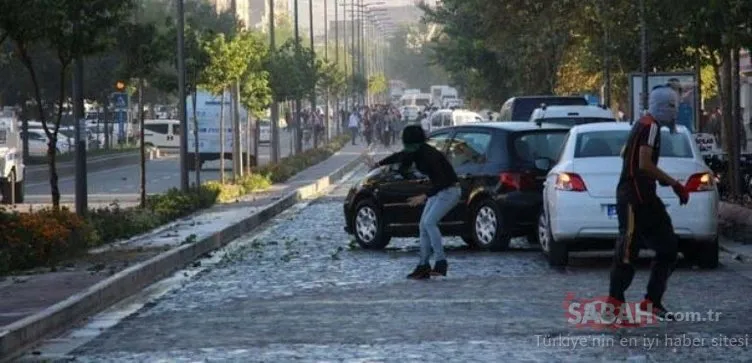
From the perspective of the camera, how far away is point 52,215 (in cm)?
2234

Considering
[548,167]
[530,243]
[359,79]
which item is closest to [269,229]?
[530,243]

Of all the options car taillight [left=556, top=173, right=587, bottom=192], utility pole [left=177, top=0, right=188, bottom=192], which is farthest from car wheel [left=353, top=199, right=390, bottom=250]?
utility pole [left=177, top=0, right=188, bottom=192]

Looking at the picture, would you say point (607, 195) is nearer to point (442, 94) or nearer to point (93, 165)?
point (93, 165)

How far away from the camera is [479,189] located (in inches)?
868

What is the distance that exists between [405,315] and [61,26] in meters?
10.4

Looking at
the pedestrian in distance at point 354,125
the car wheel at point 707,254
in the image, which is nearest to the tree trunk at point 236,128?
the car wheel at point 707,254

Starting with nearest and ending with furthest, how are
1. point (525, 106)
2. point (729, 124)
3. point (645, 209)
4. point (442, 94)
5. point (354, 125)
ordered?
point (645, 209)
point (729, 124)
point (525, 106)
point (354, 125)
point (442, 94)

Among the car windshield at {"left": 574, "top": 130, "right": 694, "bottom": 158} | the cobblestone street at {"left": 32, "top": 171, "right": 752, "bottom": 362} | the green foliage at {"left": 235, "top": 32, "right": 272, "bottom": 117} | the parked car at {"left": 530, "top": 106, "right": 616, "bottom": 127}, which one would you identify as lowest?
the cobblestone street at {"left": 32, "top": 171, "right": 752, "bottom": 362}

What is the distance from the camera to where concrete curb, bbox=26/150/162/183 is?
5760 cm

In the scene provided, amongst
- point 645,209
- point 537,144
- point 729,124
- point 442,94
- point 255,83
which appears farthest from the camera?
point 442,94

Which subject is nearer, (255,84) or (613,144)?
(613,144)

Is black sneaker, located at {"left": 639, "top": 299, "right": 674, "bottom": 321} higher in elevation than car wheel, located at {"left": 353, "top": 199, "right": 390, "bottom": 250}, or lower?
lower

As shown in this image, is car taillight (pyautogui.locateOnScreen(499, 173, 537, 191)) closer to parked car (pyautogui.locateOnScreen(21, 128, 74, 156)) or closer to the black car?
the black car

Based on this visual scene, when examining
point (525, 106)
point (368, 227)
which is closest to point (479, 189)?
point (368, 227)
